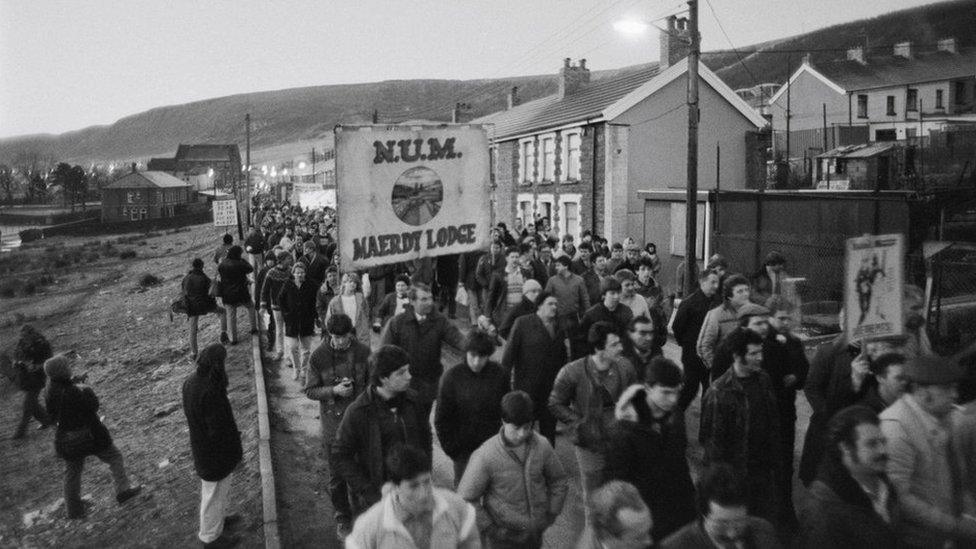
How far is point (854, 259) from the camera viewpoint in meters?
5.56

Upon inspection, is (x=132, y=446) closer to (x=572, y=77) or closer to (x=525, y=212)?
(x=525, y=212)

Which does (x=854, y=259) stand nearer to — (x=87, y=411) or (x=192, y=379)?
(x=192, y=379)

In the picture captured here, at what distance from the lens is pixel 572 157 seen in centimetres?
2822

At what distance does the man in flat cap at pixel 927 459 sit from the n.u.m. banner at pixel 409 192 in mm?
3825

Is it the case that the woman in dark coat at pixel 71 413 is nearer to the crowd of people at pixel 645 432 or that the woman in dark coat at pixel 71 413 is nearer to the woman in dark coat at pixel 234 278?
the crowd of people at pixel 645 432

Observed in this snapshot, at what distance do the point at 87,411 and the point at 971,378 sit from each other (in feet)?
27.1

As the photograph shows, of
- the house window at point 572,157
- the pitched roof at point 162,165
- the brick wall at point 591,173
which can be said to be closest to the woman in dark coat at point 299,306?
the brick wall at point 591,173

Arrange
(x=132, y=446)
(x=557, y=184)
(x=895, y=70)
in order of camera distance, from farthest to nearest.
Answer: (x=895, y=70) → (x=557, y=184) → (x=132, y=446)

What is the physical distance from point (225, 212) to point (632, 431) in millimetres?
19301

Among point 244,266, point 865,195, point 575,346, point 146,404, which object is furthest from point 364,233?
point 865,195

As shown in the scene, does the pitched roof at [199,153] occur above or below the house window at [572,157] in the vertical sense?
above

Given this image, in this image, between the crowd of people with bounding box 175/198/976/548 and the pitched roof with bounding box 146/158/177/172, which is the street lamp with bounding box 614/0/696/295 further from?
the pitched roof with bounding box 146/158/177/172

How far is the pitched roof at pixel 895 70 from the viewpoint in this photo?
5722 centimetres

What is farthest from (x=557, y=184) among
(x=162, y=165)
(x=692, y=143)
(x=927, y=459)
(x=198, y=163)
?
(x=162, y=165)
